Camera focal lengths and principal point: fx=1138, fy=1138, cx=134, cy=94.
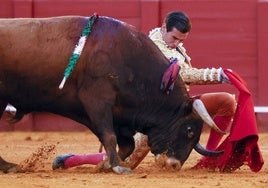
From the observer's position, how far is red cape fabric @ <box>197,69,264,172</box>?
24.3 ft

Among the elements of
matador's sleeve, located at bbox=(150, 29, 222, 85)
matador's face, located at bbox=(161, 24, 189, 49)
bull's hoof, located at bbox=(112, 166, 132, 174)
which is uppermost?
matador's face, located at bbox=(161, 24, 189, 49)

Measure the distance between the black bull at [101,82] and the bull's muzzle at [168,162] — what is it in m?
0.03

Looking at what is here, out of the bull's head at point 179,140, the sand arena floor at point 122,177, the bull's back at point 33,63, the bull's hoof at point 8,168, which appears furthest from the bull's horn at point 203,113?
the bull's hoof at point 8,168

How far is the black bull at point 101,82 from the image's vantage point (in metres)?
7.14

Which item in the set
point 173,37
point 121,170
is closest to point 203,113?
point 173,37

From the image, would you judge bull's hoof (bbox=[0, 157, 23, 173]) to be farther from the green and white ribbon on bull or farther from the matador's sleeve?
the matador's sleeve

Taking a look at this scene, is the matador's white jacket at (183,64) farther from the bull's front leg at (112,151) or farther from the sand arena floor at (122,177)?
the bull's front leg at (112,151)

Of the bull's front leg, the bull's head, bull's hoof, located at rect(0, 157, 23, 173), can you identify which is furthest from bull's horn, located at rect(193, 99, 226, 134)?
bull's hoof, located at rect(0, 157, 23, 173)

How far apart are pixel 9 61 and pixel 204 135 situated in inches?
161

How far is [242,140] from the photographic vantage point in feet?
24.6

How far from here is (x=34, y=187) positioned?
6148 millimetres

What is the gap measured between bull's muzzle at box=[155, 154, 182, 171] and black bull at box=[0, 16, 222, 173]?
1.2 inches

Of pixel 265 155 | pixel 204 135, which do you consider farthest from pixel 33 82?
pixel 204 135

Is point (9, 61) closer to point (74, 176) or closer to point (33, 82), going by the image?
point (33, 82)
